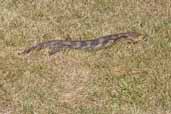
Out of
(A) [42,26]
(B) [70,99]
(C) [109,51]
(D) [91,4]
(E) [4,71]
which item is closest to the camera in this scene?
(B) [70,99]

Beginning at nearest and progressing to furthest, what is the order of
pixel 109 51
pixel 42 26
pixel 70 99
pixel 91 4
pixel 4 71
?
pixel 70 99, pixel 4 71, pixel 109 51, pixel 42 26, pixel 91 4

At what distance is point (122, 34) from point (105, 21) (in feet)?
3.48

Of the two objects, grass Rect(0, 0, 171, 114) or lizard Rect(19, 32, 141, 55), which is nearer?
grass Rect(0, 0, 171, 114)

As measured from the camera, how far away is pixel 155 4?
1348 cm

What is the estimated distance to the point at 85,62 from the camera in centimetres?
1089

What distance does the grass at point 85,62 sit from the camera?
9.62 meters

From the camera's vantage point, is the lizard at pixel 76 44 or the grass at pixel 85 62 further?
the lizard at pixel 76 44

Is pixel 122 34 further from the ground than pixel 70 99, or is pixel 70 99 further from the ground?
pixel 122 34

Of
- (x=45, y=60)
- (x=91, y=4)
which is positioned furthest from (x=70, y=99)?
→ (x=91, y=4)

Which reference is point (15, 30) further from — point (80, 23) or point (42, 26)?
point (80, 23)

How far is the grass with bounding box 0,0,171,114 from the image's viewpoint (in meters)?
9.62

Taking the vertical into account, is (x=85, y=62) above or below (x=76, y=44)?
Result: below

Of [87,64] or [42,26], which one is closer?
[87,64]

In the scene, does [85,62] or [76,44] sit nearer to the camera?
[85,62]
